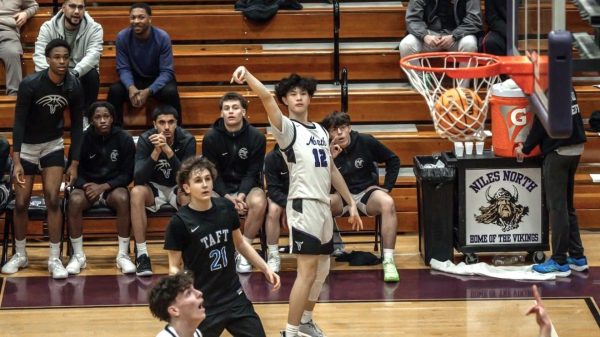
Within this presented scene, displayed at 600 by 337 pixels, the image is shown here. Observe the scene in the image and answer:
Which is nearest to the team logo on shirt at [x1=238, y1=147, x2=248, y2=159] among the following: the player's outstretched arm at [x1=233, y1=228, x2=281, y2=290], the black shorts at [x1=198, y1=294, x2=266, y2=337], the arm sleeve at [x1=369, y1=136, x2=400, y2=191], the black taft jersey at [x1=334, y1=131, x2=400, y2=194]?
the black taft jersey at [x1=334, y1=131, x2=400, y2=194]

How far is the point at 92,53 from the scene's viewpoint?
33.2 feet

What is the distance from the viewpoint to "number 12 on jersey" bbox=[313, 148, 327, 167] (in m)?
7.66

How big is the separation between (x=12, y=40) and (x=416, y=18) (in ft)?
11.8

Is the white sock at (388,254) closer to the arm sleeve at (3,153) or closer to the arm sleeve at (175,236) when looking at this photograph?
the arm sleeve at (175,236)

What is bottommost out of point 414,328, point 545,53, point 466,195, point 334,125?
point 414,328

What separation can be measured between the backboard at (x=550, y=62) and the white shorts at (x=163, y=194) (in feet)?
12.9

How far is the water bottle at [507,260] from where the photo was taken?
30.9ft

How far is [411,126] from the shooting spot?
10.6 meters

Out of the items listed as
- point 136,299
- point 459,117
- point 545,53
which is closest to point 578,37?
point 545,53

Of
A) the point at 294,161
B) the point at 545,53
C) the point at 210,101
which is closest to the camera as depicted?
the point at 545,53

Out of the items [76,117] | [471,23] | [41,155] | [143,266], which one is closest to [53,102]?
[76,117]

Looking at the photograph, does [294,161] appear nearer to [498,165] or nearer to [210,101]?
[498,165]

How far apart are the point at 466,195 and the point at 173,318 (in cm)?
427

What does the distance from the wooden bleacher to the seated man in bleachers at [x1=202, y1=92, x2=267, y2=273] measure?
3.13 ft
